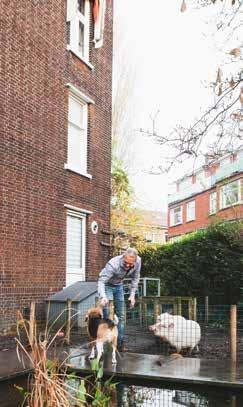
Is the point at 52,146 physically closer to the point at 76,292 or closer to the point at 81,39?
the point at 76,292

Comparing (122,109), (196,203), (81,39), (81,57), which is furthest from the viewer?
(196,203)

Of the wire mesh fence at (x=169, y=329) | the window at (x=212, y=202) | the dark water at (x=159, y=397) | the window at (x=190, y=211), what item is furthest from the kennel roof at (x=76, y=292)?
the window at (x=190, y=211)

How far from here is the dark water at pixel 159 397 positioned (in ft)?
19.4

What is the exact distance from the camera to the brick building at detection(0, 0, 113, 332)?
11617mm

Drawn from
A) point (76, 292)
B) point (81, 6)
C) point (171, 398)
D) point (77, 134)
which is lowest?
point (171, 398)

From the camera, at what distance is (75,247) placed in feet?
48.0

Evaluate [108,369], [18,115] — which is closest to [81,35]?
[18,115]

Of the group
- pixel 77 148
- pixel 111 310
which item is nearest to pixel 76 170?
pixel 77 148

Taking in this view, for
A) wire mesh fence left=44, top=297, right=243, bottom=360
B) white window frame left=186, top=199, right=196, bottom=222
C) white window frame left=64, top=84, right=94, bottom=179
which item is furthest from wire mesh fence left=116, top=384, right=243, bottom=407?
white window frame left=186, top=199, right=196, bottom=222

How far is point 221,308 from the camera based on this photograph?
14.8m

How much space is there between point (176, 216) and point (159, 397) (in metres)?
43.3

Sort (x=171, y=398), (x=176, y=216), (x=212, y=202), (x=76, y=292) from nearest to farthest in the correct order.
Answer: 1. (x=171, y=398)
2. (x=76, y=292)
3. (x=212, y=202)
4. (x=176, y=216)

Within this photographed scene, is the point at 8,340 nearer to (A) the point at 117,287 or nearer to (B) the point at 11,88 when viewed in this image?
(A) the point at 117,287

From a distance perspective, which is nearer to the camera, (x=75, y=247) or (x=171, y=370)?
(x=171, y=370)
